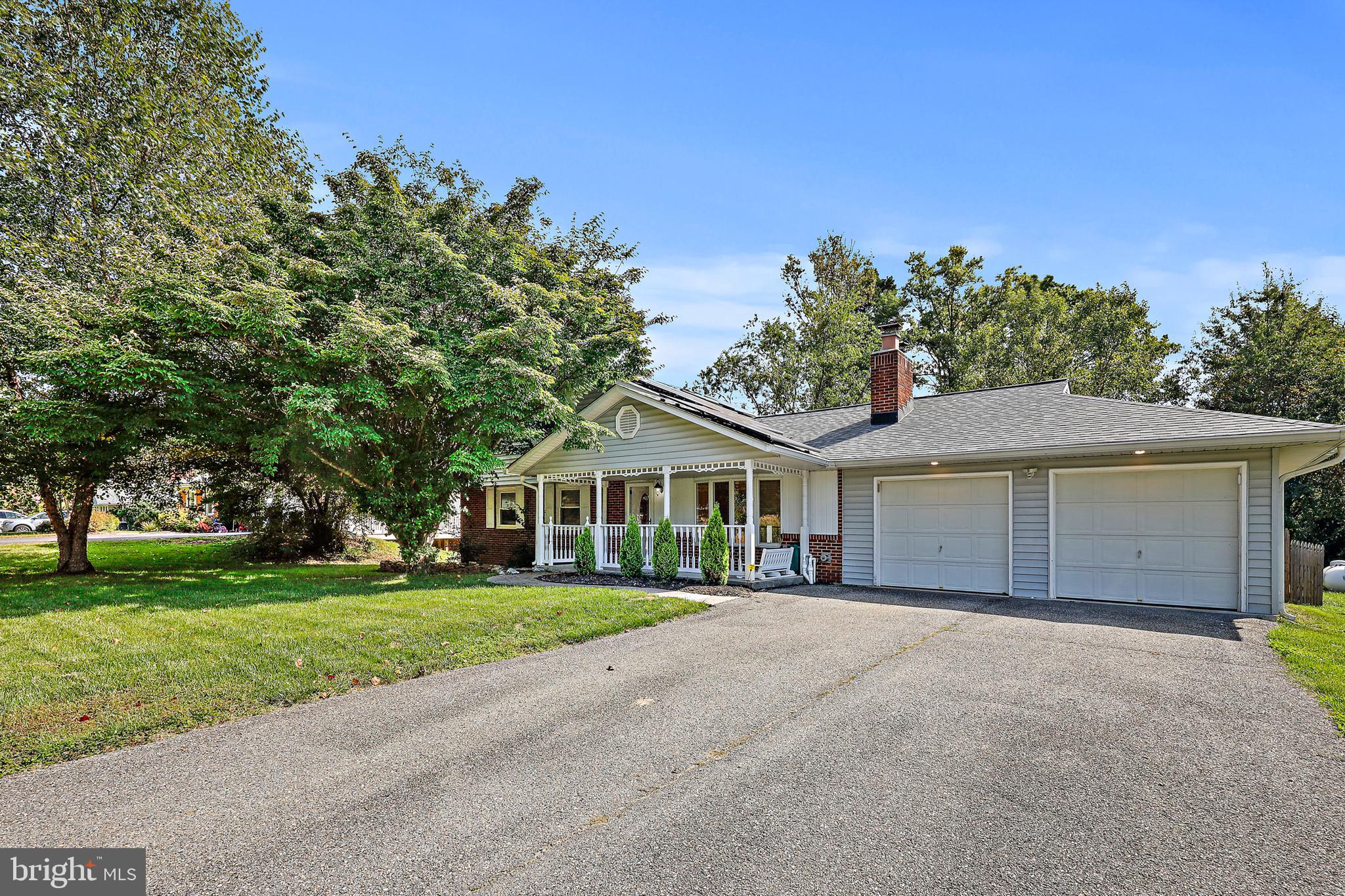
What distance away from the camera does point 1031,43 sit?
991 cm

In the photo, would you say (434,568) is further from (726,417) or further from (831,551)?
(831,551)

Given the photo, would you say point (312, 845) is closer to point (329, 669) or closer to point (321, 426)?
point (329, 669)

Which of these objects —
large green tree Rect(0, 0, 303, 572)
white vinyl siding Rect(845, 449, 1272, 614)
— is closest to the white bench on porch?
white vinyl siding Rect(845, 449, 1272, 614)

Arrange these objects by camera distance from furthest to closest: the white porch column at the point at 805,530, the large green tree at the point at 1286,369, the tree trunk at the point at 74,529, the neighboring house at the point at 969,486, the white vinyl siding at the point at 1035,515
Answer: the large green tree at the point at 1286,369
the tree trunk at the point at 74,529
the white porch column at the point at 805,530
the neighboring house at the point at 969,486
the white vinyl siding at the point at 1035,515

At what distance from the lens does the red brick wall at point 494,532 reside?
1831cm

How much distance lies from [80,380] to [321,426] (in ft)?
11.3

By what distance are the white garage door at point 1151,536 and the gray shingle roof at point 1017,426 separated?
0.76m

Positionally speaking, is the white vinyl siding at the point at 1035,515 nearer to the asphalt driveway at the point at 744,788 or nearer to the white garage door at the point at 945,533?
the white garage door at the point at 945,533

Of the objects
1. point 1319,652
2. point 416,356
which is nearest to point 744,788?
point 1319,652

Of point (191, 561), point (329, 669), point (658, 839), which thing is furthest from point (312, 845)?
point (191, 561)

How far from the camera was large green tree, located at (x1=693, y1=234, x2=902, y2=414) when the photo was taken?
91.8 ft

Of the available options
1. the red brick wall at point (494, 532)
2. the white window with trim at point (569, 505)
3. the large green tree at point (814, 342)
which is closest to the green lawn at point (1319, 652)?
the white window with trim at point (569, 505)

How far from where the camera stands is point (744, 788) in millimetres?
3670

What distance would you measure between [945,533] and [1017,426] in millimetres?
2478
